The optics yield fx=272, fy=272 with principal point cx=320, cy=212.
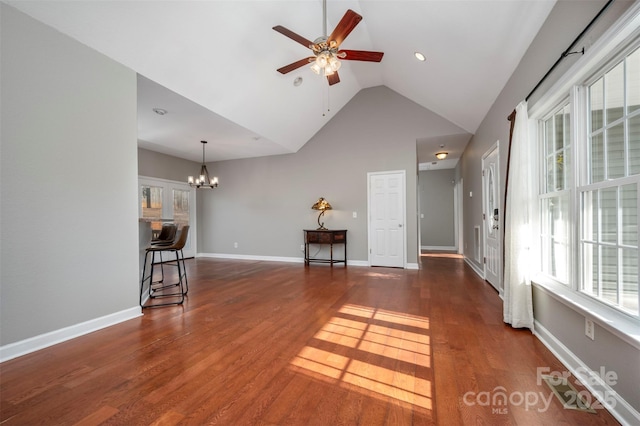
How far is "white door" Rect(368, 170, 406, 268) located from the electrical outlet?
3.92m

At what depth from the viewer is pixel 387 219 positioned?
581cm

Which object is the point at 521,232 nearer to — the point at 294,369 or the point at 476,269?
the point at 294,369

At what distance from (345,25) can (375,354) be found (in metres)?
2.95

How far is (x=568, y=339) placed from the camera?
1.93m

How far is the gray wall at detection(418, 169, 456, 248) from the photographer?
30.1 ft

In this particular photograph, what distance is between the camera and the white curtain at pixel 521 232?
250 cm

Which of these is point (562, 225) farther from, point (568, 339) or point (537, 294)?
point (568, 339)

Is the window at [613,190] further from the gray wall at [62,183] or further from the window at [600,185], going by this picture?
the gray wall at [62,183]

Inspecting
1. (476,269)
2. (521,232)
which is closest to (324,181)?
(476,269)

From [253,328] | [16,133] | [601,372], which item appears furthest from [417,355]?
[16,133]

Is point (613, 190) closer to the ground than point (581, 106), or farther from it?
closer to the ground

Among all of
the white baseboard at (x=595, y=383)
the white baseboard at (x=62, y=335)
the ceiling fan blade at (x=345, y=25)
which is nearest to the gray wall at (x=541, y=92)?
the white baseboard at (x=595, y=383)

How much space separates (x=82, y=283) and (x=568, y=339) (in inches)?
159

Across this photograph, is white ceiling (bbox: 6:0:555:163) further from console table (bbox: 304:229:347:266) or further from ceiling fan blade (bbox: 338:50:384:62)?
console table (bbox: 304:229:347:266)
